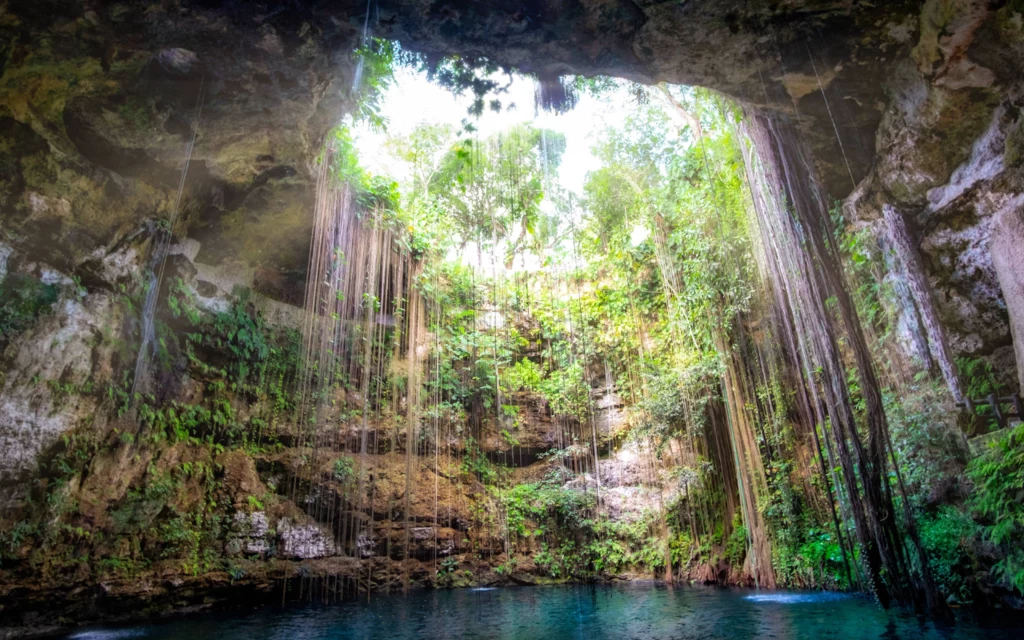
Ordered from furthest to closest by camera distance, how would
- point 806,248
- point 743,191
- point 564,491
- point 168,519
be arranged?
point 564,491 → point 743,191 → point 168,519 → point 806,248

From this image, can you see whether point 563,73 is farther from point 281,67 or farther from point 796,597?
point 796,597

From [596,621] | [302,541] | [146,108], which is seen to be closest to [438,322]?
[302,541]

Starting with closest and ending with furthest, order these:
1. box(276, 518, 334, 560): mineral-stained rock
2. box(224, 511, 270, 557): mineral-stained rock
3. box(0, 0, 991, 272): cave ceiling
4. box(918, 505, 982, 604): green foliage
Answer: box(918, 505, 982, 604): green foliage < box(0, 0, 991, 272): cave ceiling < box(224, 511, 270, 557): mineral-stained rock < box(276, 518, 334, 560): mineral-stained rock

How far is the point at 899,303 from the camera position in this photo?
5.81m

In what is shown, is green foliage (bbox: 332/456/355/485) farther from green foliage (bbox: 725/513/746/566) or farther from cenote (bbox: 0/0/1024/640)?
green foliage (bbox: 725/513/746/566)

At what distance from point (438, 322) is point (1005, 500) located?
8793mm

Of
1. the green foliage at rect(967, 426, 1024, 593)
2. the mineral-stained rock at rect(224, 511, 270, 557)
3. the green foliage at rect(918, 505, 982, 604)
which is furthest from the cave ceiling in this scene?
the mineral-stained rock at rect(224, 511, 270, 557)

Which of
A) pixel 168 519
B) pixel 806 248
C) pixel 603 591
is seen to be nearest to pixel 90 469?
pixel 168 519

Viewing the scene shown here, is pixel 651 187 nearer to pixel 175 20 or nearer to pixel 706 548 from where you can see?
pixel 706 548

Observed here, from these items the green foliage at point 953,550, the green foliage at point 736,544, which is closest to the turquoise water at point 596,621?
the green foliage at point 953,550

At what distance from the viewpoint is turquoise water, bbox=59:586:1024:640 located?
13.0ft

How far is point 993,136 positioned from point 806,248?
169 centimetres

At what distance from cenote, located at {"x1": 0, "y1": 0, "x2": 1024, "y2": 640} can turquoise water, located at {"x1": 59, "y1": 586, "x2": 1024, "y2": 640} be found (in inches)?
3.0

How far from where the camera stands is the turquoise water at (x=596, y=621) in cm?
396
